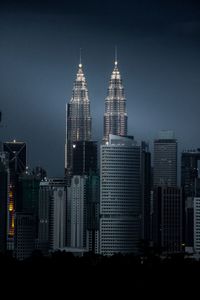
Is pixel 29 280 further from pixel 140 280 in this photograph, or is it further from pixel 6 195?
pixel 6 195

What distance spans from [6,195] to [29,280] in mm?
39942

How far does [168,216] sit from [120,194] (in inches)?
154

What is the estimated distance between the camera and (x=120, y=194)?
70.4 metres

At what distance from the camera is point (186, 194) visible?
6950cm

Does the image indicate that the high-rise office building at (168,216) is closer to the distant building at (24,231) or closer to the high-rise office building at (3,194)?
the distant building at (24,231)

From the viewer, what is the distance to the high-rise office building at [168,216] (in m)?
65.6

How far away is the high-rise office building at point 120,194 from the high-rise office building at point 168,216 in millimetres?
861

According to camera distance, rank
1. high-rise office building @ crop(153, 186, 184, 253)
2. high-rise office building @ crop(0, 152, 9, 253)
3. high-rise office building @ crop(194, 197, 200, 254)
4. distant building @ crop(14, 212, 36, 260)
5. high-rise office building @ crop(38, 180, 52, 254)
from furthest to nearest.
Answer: high-rise office building @ crop(0, 152, 9, 253) → high-rise office building @ crop(38, 180, 52, 254) → distant building @ crop(14, 212, 36, 260) → high-rise office building @ crop(153, 186, 184, 253) → high-rise office building @ crop(194, 197, 200, 254)

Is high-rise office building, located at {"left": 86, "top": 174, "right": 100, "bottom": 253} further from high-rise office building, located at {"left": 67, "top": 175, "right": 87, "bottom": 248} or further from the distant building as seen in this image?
the distant building

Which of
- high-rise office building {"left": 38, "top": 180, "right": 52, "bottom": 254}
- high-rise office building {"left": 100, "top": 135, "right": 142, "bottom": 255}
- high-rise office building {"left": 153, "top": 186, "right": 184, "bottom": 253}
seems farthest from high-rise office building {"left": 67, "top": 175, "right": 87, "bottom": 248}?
high-rise office building {"left": 153, "top": 186, "right": 184, "bottom": 253}

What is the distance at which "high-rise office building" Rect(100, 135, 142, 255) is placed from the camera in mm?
67062

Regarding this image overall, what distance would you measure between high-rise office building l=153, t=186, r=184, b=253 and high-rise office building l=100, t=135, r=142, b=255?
2.82ft

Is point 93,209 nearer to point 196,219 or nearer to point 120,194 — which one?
point 120,194

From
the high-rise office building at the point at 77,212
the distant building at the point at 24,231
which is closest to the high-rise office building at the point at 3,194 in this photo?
the distant building at the point at 24,231
